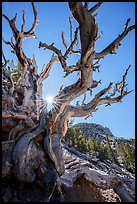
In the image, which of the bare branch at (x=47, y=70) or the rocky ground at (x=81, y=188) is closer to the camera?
the rocky ground at (x=81, y=188)

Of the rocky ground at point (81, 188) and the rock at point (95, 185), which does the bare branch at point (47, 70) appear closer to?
the rocky ground at point (81, 188)

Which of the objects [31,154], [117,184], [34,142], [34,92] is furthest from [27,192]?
[34,92]

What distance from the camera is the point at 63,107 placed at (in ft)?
15.0

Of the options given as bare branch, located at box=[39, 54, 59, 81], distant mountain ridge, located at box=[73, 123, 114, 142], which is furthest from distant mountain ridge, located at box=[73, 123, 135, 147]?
bare branch, located at box=[39, 54, 59, 81]

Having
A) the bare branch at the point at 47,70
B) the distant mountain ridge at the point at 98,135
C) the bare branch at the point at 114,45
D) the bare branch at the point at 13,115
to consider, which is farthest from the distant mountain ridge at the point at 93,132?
the bare branch at the point at 13,115

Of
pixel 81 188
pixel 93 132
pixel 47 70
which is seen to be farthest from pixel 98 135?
pixel 81 188

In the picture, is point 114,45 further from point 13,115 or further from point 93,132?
point 93,132

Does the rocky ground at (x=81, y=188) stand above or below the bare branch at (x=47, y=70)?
below

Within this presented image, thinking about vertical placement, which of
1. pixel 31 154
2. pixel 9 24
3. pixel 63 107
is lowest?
pixel 31 154

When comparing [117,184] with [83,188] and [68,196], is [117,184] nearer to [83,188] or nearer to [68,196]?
[83,188]

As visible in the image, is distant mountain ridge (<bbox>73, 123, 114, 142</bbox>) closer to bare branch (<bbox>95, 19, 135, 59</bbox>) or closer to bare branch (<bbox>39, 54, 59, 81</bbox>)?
bare branch (<bbox>39, 54, 59, 81</bbox>)

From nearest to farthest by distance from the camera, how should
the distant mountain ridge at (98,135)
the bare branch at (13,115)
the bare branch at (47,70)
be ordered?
the bare branch at (13,115) < the bare branch at (47,70) < the distant mountain ridge at (98,135)

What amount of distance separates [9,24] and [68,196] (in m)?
4.64

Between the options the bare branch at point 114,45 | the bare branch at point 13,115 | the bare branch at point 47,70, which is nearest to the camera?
the bare branch at point 13,115
